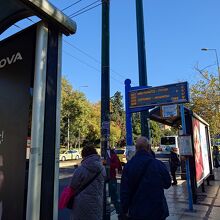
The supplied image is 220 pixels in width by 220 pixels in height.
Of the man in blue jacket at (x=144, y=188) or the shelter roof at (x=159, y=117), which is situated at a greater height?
the shelter roof at (x=159, y=117)

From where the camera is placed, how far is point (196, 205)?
7.78 m

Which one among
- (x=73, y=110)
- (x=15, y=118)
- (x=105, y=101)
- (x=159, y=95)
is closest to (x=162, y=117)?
(x=159, y=95)

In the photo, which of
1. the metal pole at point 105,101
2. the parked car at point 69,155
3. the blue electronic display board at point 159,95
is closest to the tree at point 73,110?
the parked car at point 69,155

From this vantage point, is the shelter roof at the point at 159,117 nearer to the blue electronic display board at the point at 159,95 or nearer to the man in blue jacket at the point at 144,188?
the blue electronic display board at the point at 159,95

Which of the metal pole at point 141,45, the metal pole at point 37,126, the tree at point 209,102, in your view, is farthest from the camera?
the tree at point 209,102

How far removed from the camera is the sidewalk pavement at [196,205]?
6.68 metres

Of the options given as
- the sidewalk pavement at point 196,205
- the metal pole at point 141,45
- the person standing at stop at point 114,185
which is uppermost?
the metal pole at point 141,45

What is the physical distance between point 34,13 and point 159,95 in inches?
196

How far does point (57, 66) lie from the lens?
3.16 m

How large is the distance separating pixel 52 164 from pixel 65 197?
4.33 ft

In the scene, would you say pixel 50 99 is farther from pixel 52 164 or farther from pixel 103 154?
pixel 103 154

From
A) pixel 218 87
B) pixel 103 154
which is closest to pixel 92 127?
pixel 218 87

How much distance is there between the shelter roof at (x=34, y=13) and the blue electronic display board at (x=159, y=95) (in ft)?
14.7

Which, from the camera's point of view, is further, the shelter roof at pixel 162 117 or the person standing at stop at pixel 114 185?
the shelter roof at pixel 162 117
